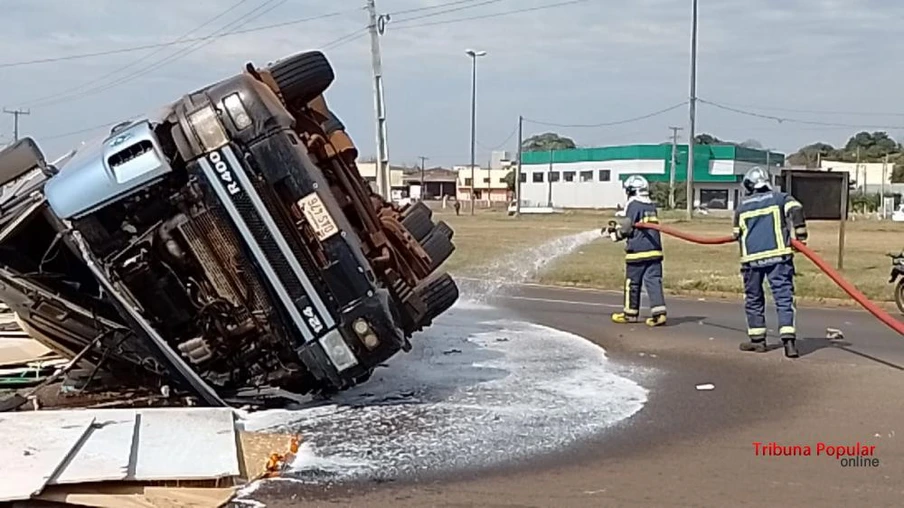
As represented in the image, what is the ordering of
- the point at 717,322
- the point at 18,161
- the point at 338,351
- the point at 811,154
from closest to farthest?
the point at 338,351, the point at 18,161, the point at 717,322, the point at 811,154

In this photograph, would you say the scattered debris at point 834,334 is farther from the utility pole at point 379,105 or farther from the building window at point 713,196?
the building window at point 713,196

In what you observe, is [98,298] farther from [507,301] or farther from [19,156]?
[507,301]

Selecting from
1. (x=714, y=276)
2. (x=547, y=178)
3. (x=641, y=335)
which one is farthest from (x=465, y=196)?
(x=641, y=335)

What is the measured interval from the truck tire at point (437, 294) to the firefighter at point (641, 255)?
4.95 metres

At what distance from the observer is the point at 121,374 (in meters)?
8.30

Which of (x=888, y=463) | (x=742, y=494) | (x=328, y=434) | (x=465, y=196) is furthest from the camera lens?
(x=465, y=196)

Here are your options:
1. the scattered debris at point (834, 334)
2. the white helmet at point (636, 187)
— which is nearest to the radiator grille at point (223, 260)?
the white helmet at point (636, 187)

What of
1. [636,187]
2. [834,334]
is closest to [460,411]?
[834,334]

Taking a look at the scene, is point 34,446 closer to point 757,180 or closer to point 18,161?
point 18,161

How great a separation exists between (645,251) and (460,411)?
5543 millimetres

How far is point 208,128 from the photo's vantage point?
719 centimetres

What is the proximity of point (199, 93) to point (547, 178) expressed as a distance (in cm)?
9624

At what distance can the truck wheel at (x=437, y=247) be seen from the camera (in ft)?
28.6

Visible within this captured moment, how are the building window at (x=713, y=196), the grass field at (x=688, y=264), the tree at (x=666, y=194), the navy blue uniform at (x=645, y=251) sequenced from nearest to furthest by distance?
1. the navy blue uniform at (x=645, y=251)
2. the grass field at (x=688, y=264)
3. the tree at (x=666, y=194)
4. the building window at (x=713, y=196)
